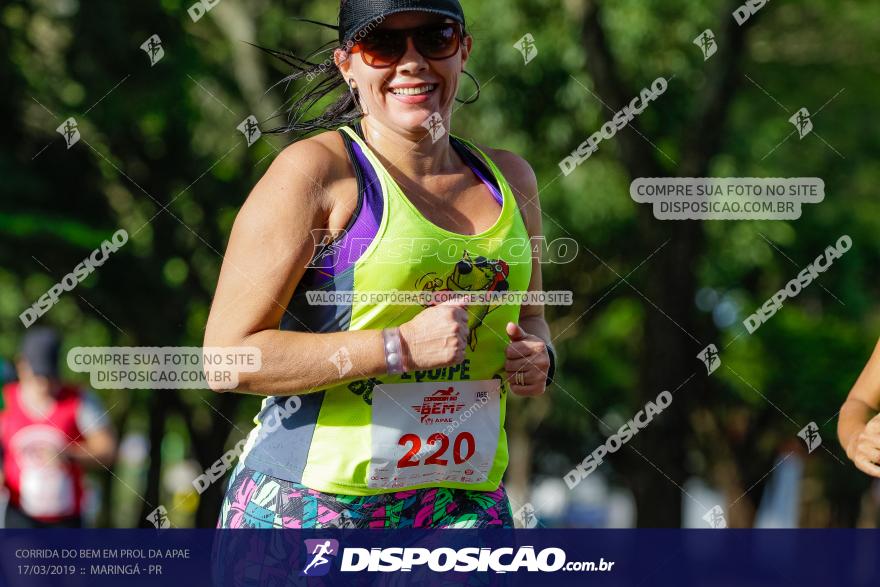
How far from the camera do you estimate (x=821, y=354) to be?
14.6m

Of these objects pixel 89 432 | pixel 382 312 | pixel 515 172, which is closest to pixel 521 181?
pixel 515 172

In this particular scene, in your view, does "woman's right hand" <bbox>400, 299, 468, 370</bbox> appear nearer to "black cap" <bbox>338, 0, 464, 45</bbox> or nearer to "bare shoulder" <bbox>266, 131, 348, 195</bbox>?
"bare shoulder" <bbox>266, 131, 348, 195</bbox>

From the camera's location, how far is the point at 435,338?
2.77m

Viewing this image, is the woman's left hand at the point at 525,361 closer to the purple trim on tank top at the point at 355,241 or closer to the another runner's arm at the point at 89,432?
the purple trim on tank top at the point at 355,241

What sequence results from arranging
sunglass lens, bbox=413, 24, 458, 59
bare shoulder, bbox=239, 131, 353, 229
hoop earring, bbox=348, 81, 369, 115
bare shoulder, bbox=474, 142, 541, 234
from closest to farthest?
bare shoulder, bbox=239, 131, 353, 229
sunglass lens, bbox=413, 24, 458, 59
hoop earring, bbox=348, 81, 369, 115
bare shoulder, bbox=474, 142, 541, 234

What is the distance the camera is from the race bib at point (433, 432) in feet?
9.37

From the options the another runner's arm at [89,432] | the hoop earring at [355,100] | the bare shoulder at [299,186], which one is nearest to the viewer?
the bare shoulder at [299,186]

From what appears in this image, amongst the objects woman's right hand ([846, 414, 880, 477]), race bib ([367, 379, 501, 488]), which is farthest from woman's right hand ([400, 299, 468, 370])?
woman's right hand ([846, 414, 880, 477])

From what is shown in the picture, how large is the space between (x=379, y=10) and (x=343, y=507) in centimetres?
112

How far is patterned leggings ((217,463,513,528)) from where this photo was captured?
2807 mm

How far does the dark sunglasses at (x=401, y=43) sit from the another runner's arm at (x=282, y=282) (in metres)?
0.29

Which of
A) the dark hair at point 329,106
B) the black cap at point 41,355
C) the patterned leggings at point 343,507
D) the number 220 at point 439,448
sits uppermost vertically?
the black cap at point 41,355

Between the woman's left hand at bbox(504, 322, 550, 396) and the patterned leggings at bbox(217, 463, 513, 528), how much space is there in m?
0.27

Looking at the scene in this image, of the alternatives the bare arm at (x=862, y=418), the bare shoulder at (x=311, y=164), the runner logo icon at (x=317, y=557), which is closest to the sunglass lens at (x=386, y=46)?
the bare shoulder at (x=311, y=164)
